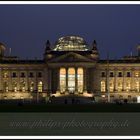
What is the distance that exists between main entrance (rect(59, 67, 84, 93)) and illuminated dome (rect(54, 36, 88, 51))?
1320cm

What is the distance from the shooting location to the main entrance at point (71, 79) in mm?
137625

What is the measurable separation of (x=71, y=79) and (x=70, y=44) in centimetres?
1591

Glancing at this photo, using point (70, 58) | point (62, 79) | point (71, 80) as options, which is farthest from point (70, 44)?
point (71, 80)

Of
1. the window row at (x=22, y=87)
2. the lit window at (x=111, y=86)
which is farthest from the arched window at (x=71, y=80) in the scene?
the lit window at (x=111, y=86)

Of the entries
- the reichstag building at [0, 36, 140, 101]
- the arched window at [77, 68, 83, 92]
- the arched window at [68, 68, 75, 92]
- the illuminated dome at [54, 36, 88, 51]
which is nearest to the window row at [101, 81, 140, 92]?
the reichstag building at [0, 36, 140, 101]

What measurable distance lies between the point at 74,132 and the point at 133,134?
323cm

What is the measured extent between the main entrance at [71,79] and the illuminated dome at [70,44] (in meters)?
13.2

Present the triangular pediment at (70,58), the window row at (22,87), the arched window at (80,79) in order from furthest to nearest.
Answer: the window row at (22,87) → the arched window at (80,79) → the triangular pediment at (70,58)

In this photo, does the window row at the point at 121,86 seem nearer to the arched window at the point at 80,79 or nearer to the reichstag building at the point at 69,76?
the reichstag building at the point at 69,76

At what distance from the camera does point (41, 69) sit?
140 meters

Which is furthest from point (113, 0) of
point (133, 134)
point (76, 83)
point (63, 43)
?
point (63, 43)

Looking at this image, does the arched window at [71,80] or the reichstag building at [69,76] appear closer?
the reichstag building at [69,76]

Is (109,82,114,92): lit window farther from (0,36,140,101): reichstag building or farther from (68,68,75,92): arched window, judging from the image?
(68,68,75,92): arched window

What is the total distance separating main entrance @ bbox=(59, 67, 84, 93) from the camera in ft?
452
